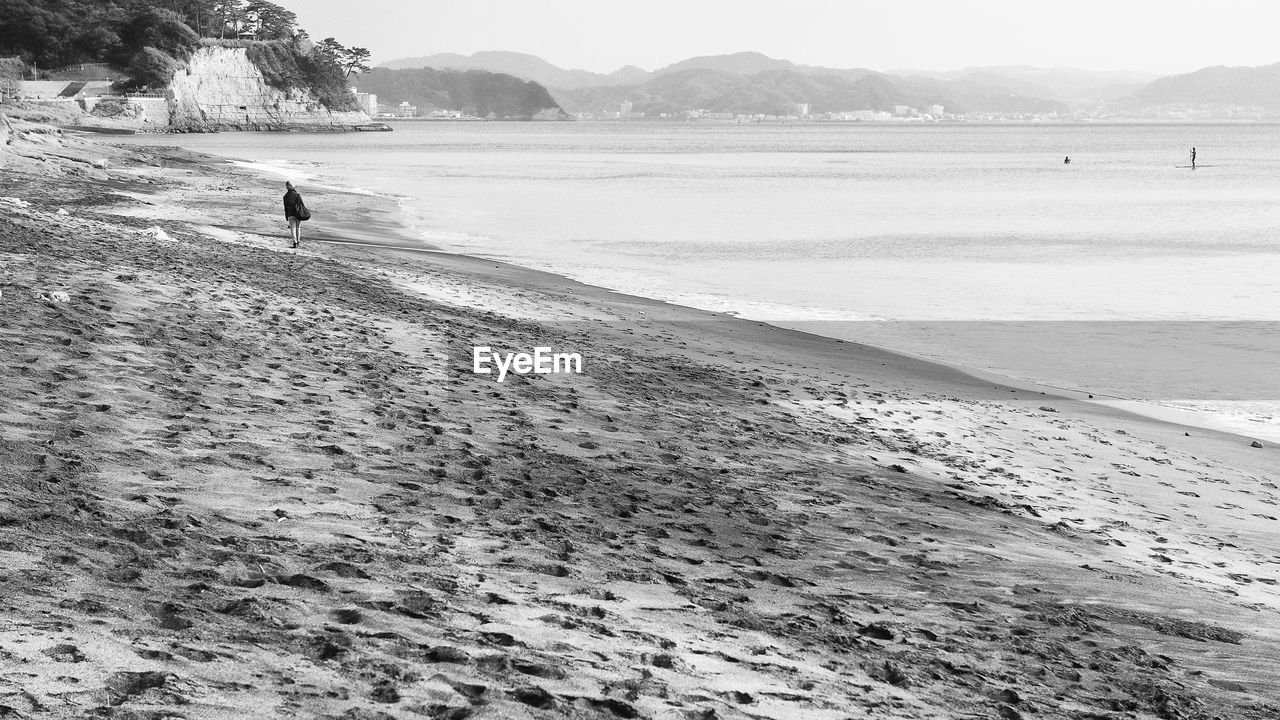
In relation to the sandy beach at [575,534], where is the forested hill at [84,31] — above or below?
above

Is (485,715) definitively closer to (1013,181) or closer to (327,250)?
(327,250)

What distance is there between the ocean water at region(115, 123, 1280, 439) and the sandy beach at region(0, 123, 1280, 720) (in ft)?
9.77

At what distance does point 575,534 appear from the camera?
19.2ft

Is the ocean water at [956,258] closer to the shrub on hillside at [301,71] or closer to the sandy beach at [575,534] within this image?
the sandy beach at [575,534]

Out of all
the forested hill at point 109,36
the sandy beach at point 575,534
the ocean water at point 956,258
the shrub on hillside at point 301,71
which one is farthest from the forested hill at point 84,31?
the sandy beach at point 575,534

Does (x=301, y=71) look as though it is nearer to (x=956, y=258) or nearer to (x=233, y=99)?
(x=233, y=99)

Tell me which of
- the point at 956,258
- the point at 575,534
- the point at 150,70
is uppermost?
the point at 150,70

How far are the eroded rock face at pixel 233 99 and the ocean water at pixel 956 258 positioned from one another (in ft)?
285

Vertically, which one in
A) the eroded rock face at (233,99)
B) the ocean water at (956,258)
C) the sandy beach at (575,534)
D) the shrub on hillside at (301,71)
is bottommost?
the sandy beach at (575,534)

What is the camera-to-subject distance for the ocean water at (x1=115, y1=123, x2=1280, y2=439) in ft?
45.4

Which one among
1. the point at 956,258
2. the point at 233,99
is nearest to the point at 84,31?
the point at 233,99

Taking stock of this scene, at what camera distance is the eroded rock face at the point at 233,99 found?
13125cm

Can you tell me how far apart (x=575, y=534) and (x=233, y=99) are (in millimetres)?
153537

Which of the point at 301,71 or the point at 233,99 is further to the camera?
the point at 301,71
